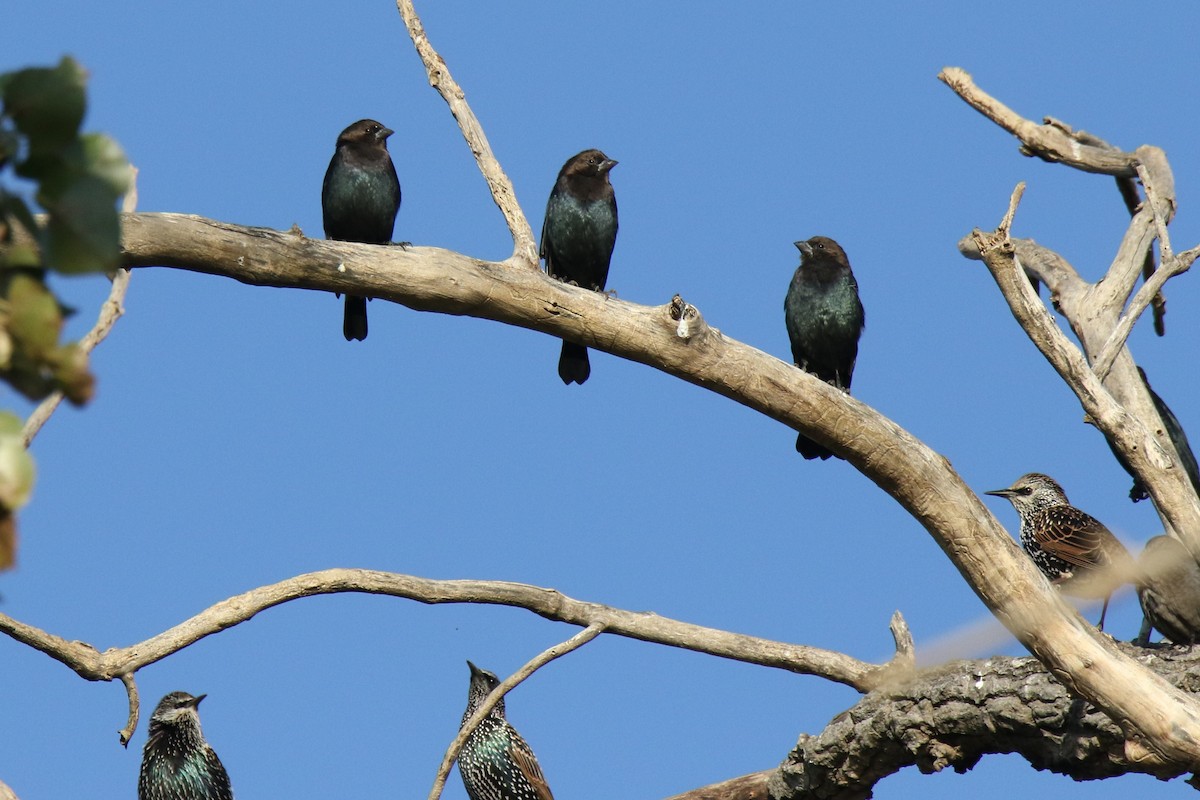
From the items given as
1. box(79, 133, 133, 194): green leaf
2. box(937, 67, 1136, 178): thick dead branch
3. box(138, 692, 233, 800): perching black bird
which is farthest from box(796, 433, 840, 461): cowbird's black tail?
box(79, 133, 133, 194): green leaf

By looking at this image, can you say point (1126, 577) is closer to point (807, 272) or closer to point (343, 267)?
Answer: point (807, 272)

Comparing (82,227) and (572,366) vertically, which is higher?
(572,366)

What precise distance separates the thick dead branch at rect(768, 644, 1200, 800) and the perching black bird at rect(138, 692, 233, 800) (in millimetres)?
2594

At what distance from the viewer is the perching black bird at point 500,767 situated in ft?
24.4

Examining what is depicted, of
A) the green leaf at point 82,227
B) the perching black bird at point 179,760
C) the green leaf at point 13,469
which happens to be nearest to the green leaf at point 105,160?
the green leaf at point 82,227

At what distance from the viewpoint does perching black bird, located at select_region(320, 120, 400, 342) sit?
8.16 metres

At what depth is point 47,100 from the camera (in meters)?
1.15

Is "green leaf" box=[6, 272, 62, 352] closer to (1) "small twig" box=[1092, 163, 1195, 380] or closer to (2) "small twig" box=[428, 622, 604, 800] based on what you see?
(2) "small twig" box=[428, 622, 604, 800]

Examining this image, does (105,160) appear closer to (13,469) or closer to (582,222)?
(13,469)

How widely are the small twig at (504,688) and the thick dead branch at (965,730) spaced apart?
1252mm

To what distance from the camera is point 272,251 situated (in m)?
4.46

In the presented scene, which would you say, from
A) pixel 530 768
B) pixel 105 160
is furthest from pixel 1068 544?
pixel 105 160

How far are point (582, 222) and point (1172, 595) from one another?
158 inches

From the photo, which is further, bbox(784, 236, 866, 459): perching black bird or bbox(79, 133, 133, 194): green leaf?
bbox(784, 236, 866, 459): perching black bird
